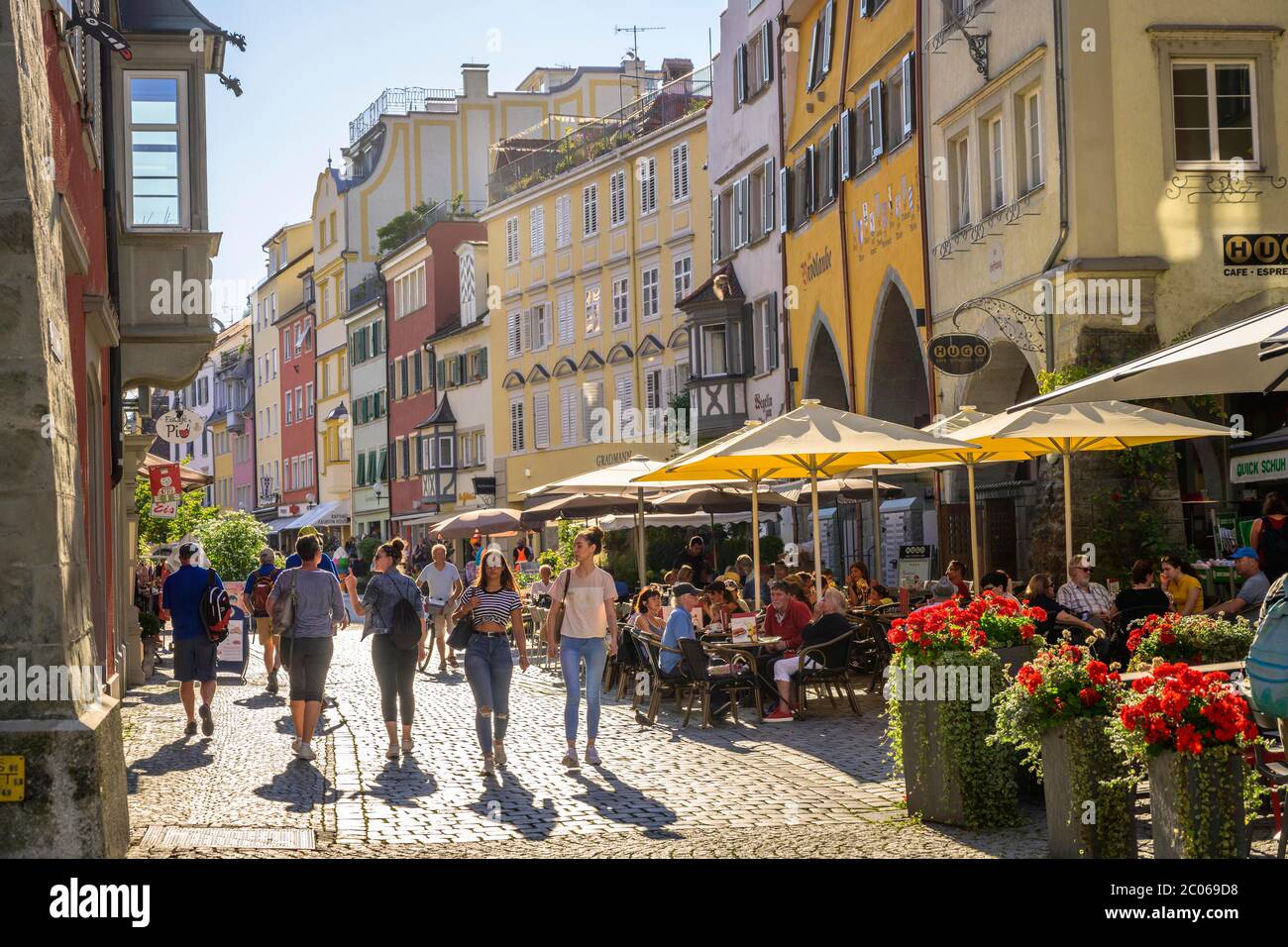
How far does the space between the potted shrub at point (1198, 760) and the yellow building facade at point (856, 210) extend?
66.3 feet

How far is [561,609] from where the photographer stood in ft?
45.9

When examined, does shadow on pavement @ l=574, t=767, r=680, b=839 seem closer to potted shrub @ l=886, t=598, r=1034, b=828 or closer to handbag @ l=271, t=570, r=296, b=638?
potted shrub @ l=886, t=598, r=1034, b=828

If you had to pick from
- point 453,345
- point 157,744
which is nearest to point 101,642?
point 157,744

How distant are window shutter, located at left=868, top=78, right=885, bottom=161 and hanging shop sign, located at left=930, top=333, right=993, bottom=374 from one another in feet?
25.6

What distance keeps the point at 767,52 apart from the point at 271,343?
2298 inches

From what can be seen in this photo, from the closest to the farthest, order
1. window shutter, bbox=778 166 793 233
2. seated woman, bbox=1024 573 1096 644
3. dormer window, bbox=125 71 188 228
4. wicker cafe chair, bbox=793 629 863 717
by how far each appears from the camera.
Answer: seated woman, bbox=1024 573 1096 644 < wicker cafe chair, bbox=793 629 863 717 < dormer window, bbox=125 71 188 228 < window shutter, bbox=778 166 793 233

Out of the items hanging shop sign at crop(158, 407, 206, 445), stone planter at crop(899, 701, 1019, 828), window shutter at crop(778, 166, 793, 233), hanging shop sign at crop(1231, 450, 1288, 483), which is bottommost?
stone planter at crop(899, 701, 1019, 828)

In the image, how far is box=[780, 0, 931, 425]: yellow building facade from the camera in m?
28.3

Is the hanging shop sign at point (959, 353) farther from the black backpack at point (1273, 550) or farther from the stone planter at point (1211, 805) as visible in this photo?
the stone planter at point (1211, 805)

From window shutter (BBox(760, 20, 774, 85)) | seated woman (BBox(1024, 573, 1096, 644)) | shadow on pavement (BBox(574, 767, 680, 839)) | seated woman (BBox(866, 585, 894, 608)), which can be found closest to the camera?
shadow on pavement (BBox(574, 767, 680, 839))

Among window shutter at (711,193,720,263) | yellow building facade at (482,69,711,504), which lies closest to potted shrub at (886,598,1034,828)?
window shutter at (711,193,720,263)

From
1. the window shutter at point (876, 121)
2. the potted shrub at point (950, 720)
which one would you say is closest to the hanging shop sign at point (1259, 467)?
the window shutter at point (876, 121)

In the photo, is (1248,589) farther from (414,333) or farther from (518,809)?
(414,333)
